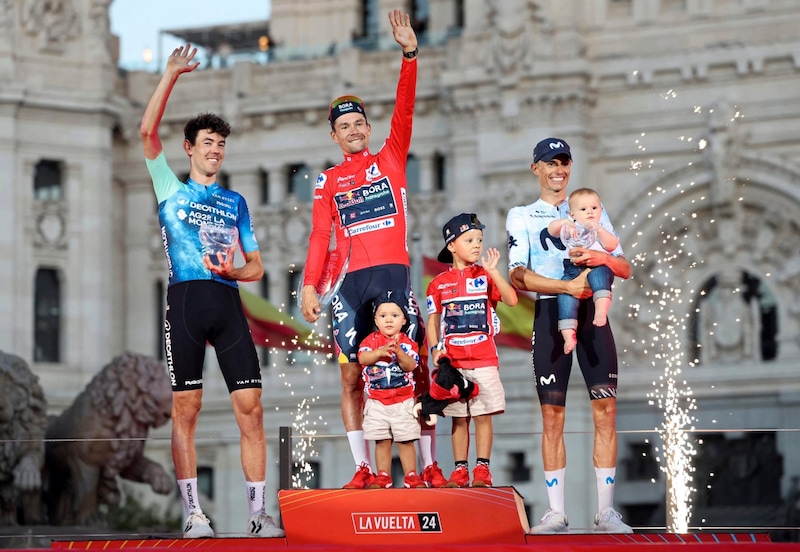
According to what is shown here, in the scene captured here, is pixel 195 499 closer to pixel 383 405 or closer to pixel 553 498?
pixel 383 405

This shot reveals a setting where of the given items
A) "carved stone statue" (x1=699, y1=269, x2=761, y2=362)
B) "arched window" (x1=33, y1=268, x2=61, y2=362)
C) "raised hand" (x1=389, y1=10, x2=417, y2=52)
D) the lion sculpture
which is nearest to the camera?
"raised hand" (x1=389, y1=10, x2=417, y2=52)

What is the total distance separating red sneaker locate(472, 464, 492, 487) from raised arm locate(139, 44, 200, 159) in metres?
3.05

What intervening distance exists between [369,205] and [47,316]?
81.5 ft

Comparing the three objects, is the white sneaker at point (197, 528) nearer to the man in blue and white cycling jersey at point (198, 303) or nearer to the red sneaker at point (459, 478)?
the man in blue and white cycling jersey at point (198, 303)

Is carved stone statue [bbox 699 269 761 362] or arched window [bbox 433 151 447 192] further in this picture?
arched window [bbox 433 151 447 192]

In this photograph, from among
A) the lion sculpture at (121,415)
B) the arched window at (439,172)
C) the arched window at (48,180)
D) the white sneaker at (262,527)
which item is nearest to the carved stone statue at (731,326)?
the arched window at (439,172)

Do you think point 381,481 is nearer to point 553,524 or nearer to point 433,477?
point 433,477

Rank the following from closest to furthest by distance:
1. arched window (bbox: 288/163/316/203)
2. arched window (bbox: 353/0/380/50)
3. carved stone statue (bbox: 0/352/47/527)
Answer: carved stone statue (bbox: 0/352/47/527)
arched window (bbox: 288/163/316/203)
arched window (bbox: 353/0/380/50)

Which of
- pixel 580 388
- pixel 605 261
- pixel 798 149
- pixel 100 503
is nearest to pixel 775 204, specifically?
pixel 798 149

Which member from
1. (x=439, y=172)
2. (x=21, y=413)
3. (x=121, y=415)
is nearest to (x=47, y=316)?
(x=439, y=172)

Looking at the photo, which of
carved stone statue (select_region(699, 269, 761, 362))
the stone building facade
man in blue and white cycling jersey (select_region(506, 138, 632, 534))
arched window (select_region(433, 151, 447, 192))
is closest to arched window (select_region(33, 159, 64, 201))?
the stone building facade

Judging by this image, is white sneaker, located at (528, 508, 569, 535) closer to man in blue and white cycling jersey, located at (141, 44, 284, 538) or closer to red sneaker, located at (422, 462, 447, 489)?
red sneaker, located at (422, 462, 447, 489)

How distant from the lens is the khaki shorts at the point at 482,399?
1180cm

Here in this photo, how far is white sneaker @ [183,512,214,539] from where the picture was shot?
447 inches
